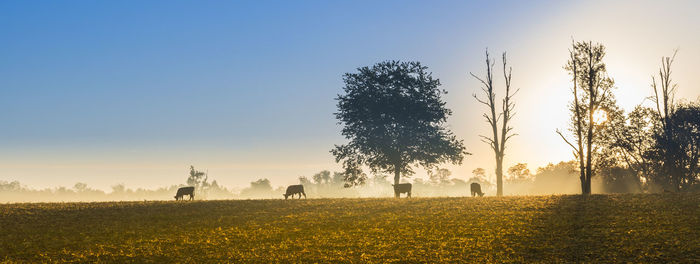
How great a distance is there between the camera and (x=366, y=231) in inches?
979

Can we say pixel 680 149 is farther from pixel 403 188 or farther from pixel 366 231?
pixel 366 231

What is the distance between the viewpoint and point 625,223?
2370 cm

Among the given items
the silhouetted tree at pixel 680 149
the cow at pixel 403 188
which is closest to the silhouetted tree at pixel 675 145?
the silhouetted tree at pixel 680 149

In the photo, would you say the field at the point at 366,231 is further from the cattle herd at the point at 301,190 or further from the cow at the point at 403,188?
the cow at the point at 403,188

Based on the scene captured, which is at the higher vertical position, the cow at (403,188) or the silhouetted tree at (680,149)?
the silhouetted tree at (680,149)

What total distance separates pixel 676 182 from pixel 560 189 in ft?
222

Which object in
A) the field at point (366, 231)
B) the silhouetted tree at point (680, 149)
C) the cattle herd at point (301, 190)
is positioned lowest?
the field at point (366, 231)

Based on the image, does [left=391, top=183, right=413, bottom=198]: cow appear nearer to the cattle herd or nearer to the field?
the cattle herd

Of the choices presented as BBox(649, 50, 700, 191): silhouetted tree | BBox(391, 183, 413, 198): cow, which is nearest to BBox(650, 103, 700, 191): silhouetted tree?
BBox(649, 50, 700, 191): silhouetted tree

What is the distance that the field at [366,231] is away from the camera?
19766mm

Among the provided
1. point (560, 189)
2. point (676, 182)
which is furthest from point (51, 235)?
point (560, 189)

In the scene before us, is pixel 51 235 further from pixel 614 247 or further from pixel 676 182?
pixel 676 182

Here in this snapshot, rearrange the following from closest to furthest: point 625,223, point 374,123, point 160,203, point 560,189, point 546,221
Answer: point 625,223, point 546,221, point 160,203, point 374,123, point 560,189

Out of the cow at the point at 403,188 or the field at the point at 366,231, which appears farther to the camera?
the cow at the point at 403,188
